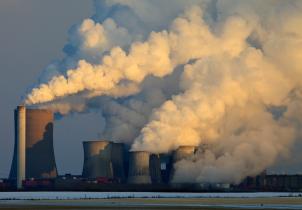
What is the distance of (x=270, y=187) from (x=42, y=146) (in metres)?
62.4

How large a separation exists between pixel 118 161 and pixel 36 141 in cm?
2071

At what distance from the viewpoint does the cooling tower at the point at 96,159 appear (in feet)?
536

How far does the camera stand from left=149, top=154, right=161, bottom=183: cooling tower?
18050 centimetres

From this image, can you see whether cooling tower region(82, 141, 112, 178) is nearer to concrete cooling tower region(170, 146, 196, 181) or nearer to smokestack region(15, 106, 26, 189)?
smokestack region(15, 106, 26, 189)

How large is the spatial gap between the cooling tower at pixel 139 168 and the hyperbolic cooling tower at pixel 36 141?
1684 cm

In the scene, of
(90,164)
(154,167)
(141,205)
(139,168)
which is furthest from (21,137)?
(141,205)

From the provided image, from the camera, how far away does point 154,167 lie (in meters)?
183

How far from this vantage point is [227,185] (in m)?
186

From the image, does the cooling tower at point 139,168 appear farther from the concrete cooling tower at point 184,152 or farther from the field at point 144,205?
the field at point 144,205

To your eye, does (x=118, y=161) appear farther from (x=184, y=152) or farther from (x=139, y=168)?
(x=184, y=152)

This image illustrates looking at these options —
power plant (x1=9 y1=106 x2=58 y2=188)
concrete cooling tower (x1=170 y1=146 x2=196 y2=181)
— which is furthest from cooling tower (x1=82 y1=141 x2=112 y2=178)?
concrete cooling tower (x1=170 y1=146 x2=196 y2=181)

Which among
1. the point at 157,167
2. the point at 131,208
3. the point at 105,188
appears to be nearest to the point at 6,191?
the point at 105,188

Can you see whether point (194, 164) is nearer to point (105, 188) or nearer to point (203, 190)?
point (203, 190)

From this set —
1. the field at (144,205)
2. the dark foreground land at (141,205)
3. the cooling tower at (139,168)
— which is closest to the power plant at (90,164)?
the cooling tower at (139,168)
